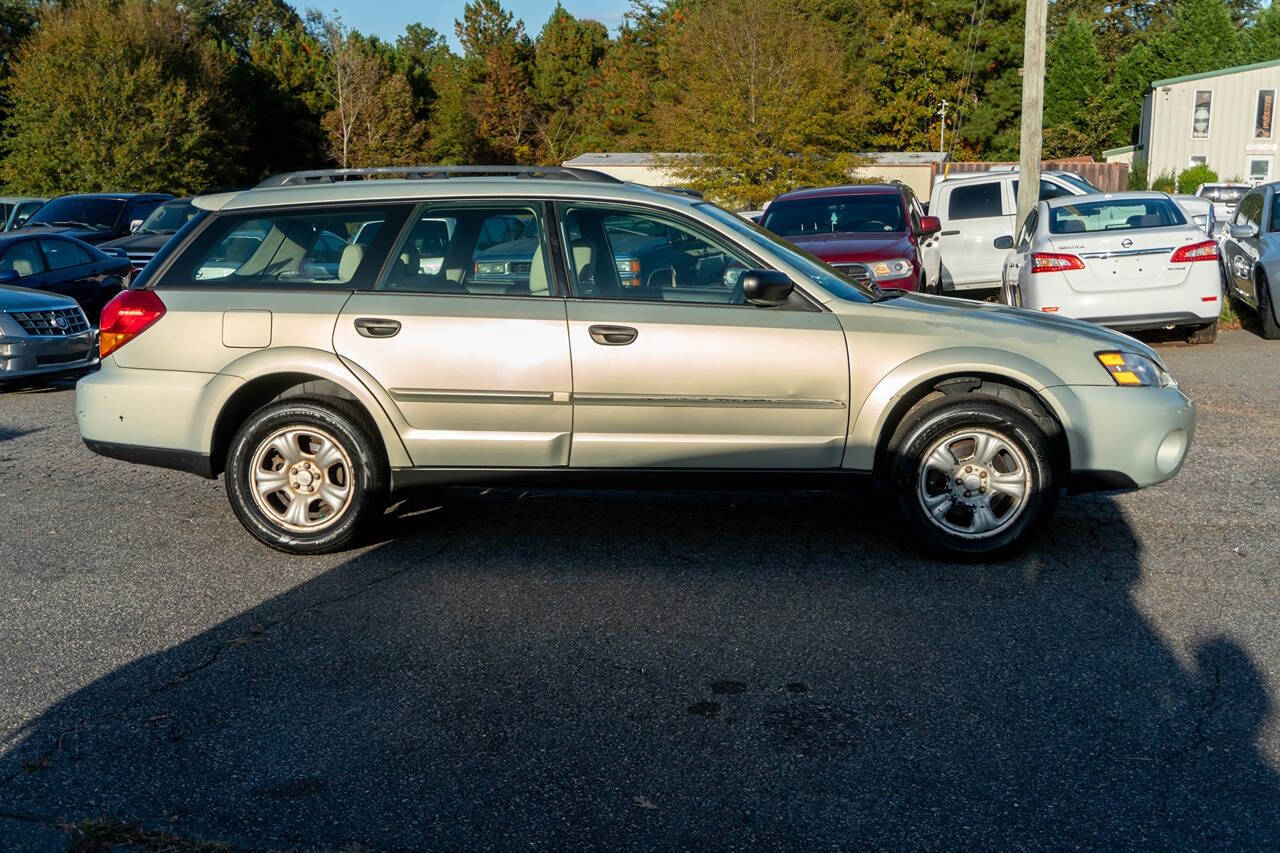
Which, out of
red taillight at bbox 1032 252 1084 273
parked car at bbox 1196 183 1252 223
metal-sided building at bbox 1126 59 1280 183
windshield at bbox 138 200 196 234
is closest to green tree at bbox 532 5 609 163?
metal-sided building at bbox 1126 59 1280 183

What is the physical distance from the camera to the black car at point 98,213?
2195cm

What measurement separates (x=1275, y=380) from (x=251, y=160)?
60391 millimetres

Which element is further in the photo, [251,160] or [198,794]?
[251,160]

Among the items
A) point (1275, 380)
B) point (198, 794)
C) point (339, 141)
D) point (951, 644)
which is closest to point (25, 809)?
point (198, 794)

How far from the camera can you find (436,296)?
623 centimetres

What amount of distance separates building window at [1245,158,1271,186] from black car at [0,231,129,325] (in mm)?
38906

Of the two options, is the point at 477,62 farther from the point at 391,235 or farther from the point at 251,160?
the point at 391,235

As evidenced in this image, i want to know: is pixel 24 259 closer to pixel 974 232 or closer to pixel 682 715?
pixel 974 232

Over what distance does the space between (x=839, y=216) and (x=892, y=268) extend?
1.90 m

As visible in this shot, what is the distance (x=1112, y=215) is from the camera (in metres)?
13.9

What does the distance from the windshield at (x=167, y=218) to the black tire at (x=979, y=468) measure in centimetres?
1707

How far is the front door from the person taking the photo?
6004 mm

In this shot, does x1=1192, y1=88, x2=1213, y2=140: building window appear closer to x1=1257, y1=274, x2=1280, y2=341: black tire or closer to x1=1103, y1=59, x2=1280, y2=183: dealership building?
x1=1103, y1=59, x2=1280, y2=183: dealership building

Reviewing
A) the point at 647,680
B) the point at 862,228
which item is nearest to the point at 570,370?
the point at 647,680
